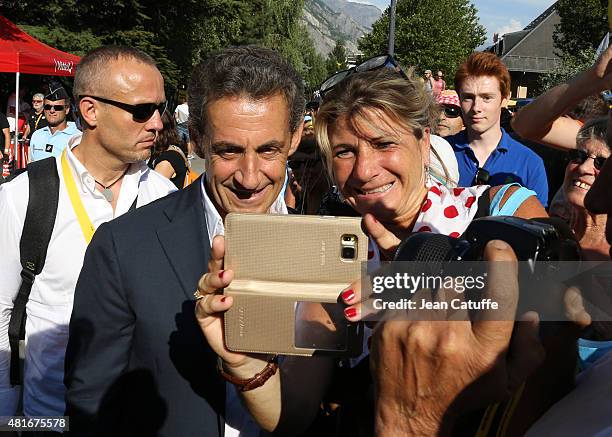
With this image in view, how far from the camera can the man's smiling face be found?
6.30 ft

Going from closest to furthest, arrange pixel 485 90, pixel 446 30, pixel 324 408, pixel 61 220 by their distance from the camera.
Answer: pixel 324 408, pixel 61 220, pixel 485 90, pixel 446 30

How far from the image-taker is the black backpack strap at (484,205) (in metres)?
1.82

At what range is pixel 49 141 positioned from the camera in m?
6.66

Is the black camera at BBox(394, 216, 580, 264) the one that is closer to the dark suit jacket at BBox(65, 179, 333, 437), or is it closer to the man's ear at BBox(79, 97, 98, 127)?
the dark suit jacket at BBox(65, 179, 333, 437)

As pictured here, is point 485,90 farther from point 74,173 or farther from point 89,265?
point 89,265

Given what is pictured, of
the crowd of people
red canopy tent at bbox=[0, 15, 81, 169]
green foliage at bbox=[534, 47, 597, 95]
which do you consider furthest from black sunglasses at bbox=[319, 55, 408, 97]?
green foliage at bbox=[534, 47, 597, 95]

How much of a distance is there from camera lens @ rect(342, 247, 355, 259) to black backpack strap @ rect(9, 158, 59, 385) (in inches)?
63.8

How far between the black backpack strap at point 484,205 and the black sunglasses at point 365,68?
53cm

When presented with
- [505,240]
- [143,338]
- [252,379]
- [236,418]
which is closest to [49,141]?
[143,338]

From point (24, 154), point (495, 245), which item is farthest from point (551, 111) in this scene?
point (24, 154)

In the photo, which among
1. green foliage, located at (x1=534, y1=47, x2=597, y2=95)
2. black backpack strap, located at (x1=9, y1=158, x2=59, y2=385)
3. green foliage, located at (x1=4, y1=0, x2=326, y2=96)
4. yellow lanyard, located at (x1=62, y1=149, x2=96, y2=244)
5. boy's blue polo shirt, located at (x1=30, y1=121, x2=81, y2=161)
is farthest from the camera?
green foliage, located at (x1=4, y1=0, x2=326, y2=96)

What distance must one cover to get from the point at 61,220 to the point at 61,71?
10442 mm

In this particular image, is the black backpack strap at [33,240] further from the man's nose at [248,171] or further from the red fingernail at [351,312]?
the red fingernail at [351,312]

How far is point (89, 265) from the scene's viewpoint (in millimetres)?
1850
